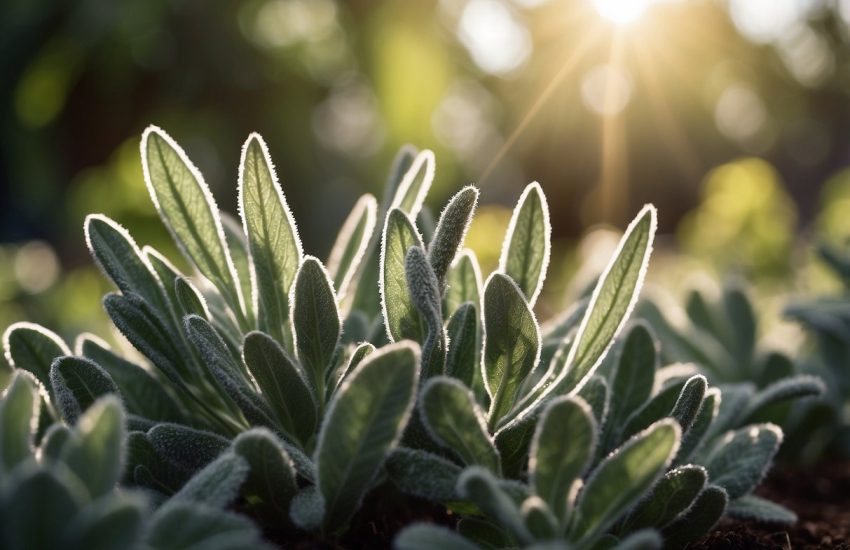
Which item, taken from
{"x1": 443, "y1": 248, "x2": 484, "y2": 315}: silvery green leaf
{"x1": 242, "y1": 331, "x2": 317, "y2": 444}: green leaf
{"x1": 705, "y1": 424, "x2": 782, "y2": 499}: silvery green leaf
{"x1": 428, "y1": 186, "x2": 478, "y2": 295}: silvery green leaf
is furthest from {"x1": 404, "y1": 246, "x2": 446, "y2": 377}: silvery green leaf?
{"x1": 705, "y1": 424, "x2": 782, "y2": 499}: silvery green leaf

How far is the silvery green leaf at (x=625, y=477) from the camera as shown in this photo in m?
0.78

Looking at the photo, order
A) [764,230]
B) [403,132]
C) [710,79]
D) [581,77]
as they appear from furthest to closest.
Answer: [710,79] < [581,77] < [403,132] < [764,230]

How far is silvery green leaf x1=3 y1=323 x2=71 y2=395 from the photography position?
107 centimetres

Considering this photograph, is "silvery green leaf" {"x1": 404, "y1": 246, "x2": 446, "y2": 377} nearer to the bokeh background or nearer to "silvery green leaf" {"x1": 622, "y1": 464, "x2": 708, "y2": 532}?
"silvery green leaf" {"x1": 622, "y1": 464, "x2": 708, "y2": 532}

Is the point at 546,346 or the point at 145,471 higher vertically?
the point at 546,346

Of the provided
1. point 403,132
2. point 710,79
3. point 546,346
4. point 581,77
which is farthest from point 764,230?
point 710,79

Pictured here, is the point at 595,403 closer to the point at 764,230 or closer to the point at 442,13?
the point at 764,230

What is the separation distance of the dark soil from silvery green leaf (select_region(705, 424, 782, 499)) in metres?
0.07

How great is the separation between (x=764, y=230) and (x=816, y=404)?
5.67 feet

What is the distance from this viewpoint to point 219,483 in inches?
31.9

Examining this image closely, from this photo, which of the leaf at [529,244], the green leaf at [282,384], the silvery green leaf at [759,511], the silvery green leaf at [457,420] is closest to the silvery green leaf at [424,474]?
the silvery green leaf at [457,420]

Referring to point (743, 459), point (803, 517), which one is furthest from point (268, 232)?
point (803, 517)

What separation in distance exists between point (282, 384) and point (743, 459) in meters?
0.61

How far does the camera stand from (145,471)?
0.97m
